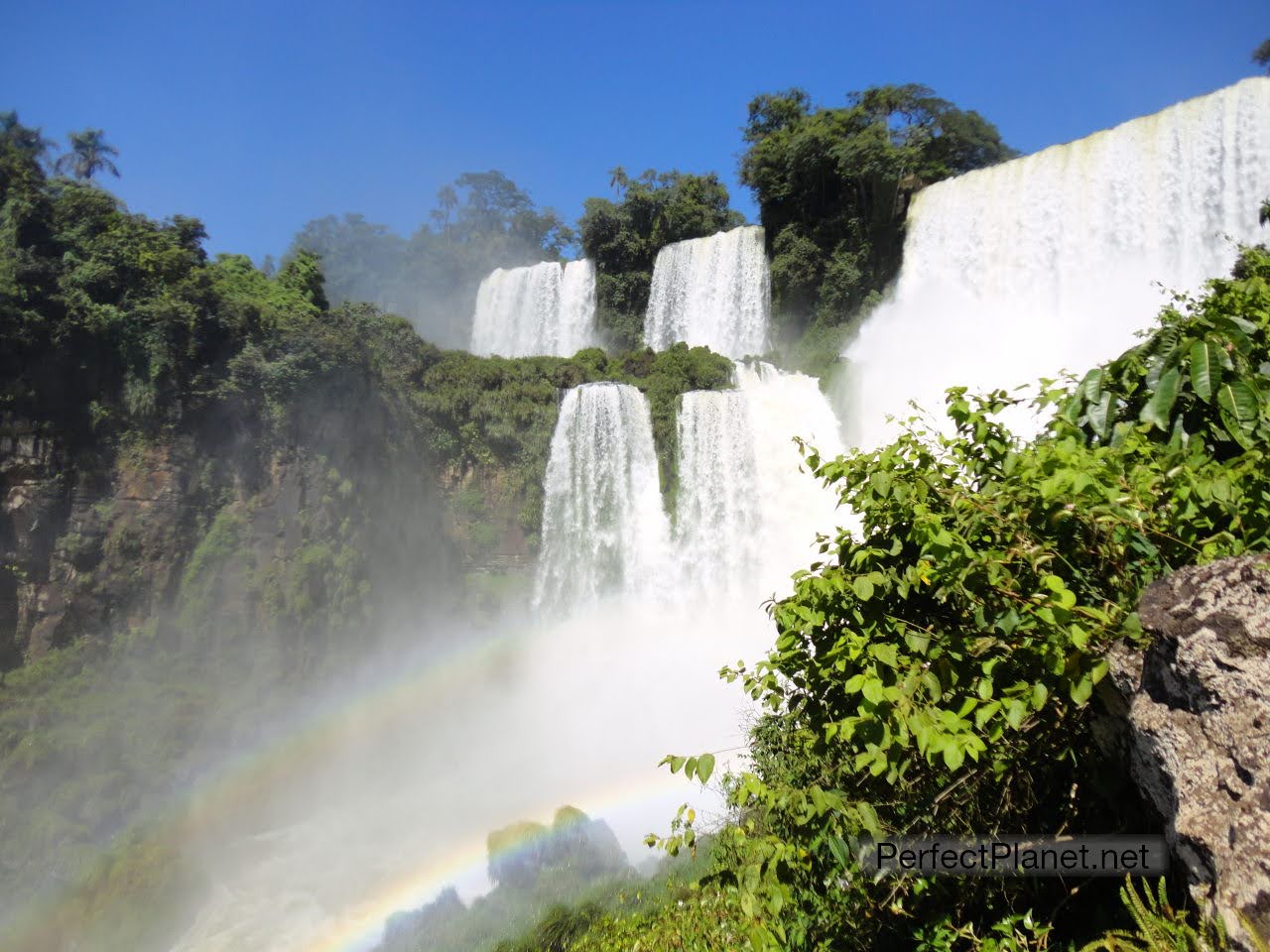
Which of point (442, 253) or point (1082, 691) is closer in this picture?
point (1082, 691)

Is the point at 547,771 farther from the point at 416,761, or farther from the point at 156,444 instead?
the point at 156,444

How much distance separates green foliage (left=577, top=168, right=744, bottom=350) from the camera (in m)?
27.4

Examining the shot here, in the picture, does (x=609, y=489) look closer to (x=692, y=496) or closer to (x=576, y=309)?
(x=692, y=496)

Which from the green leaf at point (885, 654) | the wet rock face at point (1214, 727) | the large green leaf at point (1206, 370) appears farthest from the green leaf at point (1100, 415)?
the green leaf at point (885, 654)

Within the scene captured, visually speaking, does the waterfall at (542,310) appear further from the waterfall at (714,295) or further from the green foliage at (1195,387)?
the green foliage at (1195,387)

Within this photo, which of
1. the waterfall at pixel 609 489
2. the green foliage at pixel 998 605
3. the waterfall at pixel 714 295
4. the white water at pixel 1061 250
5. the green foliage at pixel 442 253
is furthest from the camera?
the green foliage at pixel 442 253

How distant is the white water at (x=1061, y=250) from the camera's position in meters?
14.1

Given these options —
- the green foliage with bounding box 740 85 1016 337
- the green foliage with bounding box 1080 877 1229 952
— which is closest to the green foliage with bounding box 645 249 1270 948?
the green foliage with bounding box 1080 877 1229 952

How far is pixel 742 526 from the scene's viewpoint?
17.0 m

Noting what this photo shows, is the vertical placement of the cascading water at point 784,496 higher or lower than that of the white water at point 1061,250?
lower

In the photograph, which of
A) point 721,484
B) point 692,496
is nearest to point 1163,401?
point 721,484

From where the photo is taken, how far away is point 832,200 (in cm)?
2341

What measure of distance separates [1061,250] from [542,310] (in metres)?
17.5

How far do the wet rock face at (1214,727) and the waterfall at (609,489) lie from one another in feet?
51.6
